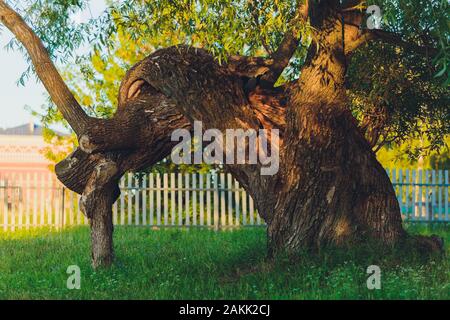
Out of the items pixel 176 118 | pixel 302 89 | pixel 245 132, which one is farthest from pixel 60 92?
pixel 302 89

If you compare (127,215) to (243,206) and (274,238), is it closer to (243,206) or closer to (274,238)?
(243,206)

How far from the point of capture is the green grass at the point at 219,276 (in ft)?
29.7

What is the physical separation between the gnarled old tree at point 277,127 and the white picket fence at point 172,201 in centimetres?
711

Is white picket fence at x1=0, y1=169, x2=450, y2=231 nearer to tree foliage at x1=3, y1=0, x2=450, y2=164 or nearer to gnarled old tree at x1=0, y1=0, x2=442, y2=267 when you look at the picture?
tree foliage at x1=3, y1=0, x2=450, y2=164

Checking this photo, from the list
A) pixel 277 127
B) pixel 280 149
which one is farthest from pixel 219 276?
pixel 277 127

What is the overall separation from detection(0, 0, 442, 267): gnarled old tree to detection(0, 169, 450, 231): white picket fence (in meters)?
7.11

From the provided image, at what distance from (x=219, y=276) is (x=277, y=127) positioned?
8.37 feet

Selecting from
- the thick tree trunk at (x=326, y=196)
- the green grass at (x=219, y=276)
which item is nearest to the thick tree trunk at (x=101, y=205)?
the green grass at (x=219, y=276)

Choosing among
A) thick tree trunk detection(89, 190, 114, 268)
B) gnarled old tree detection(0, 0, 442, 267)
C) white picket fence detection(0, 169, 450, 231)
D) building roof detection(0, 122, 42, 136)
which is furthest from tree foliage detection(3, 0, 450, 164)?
building roof detection(0, 122, 42, 136)

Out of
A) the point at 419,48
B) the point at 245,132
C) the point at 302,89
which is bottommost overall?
the point at 245,132

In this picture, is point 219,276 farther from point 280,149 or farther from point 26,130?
point 26,130

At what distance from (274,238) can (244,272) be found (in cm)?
69

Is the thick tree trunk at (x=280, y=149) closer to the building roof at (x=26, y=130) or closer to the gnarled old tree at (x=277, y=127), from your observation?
the gnarled old tree at (x=277, y=127)

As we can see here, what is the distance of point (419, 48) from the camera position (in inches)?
436
